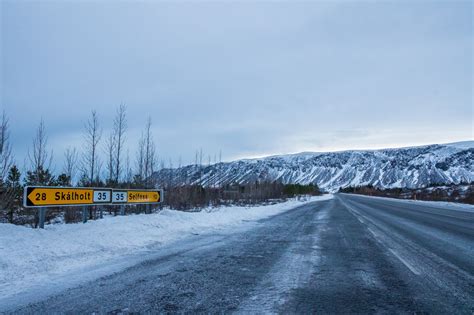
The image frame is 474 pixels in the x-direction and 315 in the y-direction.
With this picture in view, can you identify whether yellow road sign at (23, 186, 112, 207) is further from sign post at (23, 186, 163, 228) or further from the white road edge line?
the white road edge line

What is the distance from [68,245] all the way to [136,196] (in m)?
6.57

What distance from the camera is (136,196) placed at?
590 inches

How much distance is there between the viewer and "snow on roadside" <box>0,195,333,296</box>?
6.44 meters

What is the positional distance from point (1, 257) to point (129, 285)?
10.2 feet

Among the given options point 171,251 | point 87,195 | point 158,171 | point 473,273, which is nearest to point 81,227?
point 87,195

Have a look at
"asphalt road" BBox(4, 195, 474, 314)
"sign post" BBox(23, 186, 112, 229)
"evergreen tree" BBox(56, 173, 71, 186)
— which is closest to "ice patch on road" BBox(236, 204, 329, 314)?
"asphalt road" BBox(4, 195, 474, 314)

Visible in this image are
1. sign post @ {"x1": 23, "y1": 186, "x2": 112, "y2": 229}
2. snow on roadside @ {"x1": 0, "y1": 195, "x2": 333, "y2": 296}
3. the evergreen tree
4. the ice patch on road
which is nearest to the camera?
the ice patch on road

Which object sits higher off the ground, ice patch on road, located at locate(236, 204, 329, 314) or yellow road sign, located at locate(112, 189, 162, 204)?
yellow road sign, located at locate(112, 189, 162, 204)

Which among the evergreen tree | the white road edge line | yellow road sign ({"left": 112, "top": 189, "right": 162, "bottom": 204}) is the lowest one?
the white road edge line

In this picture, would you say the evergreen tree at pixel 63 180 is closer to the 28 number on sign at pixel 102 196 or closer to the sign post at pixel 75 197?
the sign post at pixel 75 197

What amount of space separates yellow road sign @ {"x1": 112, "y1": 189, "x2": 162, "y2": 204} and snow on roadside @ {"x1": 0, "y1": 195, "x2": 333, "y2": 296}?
112 cm

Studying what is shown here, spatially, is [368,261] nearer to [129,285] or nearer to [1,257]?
[129,285]

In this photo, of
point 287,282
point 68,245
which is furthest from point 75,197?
point 287,282

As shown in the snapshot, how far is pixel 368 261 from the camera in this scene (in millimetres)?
7477
